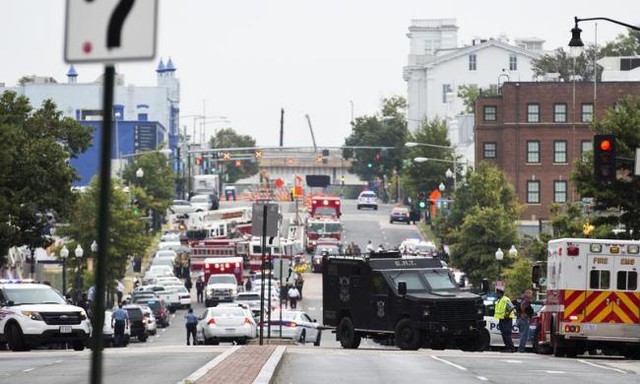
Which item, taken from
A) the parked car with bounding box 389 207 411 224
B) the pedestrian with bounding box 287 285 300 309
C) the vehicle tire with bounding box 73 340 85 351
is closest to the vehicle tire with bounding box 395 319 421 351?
the vehicle tire with bounding box 73 340 85 351

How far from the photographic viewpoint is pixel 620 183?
161ft

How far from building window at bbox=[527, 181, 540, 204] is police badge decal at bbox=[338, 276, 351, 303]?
228 ft

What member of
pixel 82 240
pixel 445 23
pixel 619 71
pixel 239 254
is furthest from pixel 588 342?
pixel 445 23

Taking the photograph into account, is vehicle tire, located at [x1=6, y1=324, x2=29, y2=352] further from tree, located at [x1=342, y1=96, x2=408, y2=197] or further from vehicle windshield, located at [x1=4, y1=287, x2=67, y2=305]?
tree, located at [x1=342, y1=96, x2=408, y2=197]

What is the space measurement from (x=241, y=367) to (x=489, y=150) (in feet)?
278

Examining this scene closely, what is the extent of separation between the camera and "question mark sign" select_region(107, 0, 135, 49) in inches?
309

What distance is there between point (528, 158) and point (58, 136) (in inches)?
2243

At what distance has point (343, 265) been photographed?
39531 mm

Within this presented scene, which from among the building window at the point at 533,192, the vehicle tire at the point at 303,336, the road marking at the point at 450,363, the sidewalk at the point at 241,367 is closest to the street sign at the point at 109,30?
the sidewalk at the point at 241,367

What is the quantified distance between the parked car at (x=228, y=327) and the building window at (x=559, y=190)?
6556 cm

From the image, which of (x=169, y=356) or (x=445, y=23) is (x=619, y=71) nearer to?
(x=445, y=23)

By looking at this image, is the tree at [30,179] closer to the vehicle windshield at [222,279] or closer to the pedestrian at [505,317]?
the pedestrian at [505,317]

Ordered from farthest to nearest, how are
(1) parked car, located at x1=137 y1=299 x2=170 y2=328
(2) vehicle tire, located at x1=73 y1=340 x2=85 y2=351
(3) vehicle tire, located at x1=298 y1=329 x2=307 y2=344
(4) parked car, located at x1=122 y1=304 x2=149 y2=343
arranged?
(1) parked car, located at x1=137 y1=299 x2=170 y2=328 < (4) parked car, located at x1=122 y1=304 x2=149 y2=343 < (3) vehicle tire, located at x1=298 y1=329 x2=307 y2=344 < (2) vehicle tire, located at x1=73 y1=340 x2=85 y2=351

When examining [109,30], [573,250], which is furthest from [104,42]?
[573,250]
